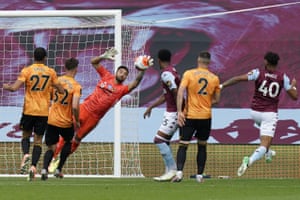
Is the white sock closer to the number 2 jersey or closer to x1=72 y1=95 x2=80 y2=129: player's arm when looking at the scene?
the number 2 jersey

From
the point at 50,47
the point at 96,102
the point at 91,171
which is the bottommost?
the point at 91,171

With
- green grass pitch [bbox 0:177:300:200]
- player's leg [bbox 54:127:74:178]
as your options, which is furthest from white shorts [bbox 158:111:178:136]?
player's leg [bbox 54:127:74:178]

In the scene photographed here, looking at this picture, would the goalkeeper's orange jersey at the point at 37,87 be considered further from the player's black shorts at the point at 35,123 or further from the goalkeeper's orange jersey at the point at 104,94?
the goalkeeper's orange jersey at the point at 104,94

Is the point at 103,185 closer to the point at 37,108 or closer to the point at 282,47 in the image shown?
the point at 37,108

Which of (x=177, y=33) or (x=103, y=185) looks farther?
(x=177, y=33)

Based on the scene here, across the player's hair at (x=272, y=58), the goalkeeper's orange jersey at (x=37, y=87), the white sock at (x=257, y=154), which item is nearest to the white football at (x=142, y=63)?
the goalkeeper's orange jersey at (x=37, y=87)

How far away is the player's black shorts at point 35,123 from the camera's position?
16.0 meters

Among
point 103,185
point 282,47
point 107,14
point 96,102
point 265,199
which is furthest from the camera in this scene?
point 282,47

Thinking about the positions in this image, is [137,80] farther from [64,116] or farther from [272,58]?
[272,58]

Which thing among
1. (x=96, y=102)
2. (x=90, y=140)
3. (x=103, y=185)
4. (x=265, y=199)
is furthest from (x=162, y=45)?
(x=265, y=199)

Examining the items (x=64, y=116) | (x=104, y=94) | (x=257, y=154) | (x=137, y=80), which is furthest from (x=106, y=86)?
(x=257, y=154)

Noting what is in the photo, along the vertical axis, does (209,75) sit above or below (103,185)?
above

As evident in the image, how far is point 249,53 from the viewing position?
2722cm

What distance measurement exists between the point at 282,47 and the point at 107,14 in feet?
30.5
